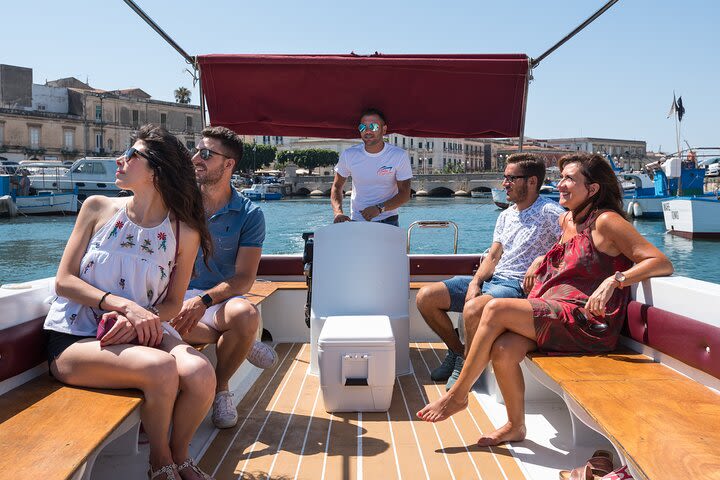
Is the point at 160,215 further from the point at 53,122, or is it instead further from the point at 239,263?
the point at 53,122

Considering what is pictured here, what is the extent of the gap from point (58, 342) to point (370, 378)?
1.43 meters

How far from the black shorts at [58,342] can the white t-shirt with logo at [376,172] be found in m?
2.47

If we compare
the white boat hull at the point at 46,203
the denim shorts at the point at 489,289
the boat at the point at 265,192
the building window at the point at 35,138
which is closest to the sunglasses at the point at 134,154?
the denim shorts at the point at 489,289

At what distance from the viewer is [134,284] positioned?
7.17 ft

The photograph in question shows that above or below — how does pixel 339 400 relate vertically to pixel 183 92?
below

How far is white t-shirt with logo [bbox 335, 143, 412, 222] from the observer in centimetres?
429

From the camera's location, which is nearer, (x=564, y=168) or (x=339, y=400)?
(x=564, y=168)

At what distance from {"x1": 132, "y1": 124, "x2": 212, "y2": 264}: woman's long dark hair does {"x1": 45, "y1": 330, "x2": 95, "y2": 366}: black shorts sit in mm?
526

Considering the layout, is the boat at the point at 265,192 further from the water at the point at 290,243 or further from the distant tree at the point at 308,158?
the distant tree at the point at 308,158

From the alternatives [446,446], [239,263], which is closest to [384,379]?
[446,446]

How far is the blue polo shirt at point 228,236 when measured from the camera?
3.09 metres

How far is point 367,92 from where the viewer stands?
4.29 m

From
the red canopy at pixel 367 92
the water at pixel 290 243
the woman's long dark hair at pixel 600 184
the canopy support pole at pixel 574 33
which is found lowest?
the water at pixel 290 243

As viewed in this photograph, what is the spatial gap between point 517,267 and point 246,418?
156 centimetres
